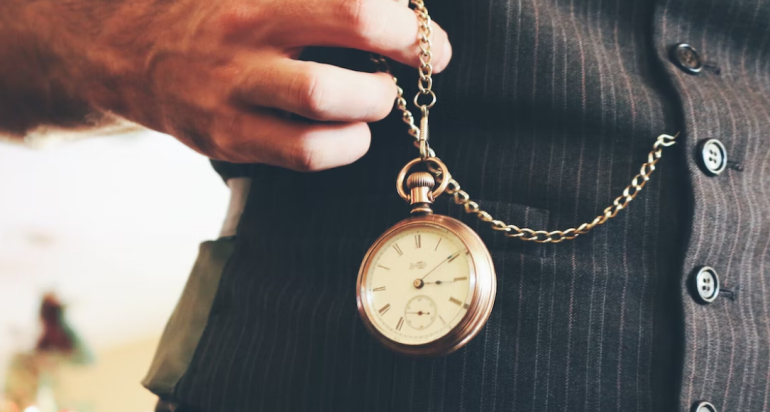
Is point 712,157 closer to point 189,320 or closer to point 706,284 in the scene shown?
point 706,284

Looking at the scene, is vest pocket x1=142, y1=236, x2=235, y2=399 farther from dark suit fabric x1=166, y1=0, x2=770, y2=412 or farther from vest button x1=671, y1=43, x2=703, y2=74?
vest button x1=671, y1=43, x2=703, y2=74

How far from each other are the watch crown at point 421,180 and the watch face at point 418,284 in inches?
2.2

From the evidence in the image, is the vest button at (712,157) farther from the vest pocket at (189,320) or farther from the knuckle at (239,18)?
the vest pocket at (189,320)

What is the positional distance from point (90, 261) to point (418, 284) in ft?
14.3

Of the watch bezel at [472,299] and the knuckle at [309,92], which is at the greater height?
the knuckle at [309,92]

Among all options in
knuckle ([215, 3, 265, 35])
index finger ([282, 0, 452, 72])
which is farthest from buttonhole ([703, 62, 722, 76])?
knuckle ([215, 3, 265, 35])

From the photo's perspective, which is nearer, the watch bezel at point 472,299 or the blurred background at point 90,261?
the watch bezel at point 472,299

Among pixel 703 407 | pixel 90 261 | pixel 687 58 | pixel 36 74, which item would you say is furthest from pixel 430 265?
pixel 90 261

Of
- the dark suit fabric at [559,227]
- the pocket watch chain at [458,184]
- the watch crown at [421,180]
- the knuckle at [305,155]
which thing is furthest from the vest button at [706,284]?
the knuckle at [305,155]

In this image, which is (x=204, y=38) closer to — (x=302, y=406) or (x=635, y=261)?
(x=302, y=406)

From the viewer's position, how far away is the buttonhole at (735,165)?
0.90 metres

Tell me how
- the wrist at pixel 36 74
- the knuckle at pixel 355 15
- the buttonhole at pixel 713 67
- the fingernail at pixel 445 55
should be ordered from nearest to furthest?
1. the knuckle at pixel 355 15
2. the fingernail at pixel 445 55
3. the buttonhole at pixel 713 67
4. the wrist at pixel 36 74

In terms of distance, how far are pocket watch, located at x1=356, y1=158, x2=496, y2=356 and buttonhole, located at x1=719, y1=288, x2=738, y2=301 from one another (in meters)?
0.34

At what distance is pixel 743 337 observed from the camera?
0.86 meters
